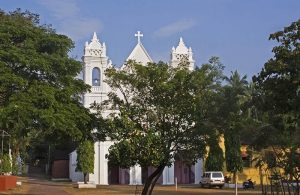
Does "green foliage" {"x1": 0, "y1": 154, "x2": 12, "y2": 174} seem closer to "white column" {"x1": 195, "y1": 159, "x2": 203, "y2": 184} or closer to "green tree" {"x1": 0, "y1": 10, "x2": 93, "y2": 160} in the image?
"green tree" {"x1": 0, "y1": 10, "x2": 93, "y2": 160}

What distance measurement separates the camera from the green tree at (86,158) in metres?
51.4

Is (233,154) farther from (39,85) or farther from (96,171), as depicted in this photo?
(39,85)

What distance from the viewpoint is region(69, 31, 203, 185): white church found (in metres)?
53.0

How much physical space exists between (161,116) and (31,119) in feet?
20.4

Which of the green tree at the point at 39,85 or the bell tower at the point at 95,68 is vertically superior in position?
the bell tower at the point at 95,68

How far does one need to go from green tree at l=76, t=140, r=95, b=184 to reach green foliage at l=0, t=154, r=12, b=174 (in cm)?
1217

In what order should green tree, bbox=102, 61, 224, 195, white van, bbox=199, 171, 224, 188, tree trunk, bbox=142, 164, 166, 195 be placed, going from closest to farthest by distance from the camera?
green tree, bbox=102, 61, 224, 195 < tree trunk, bbox=142, 164, 166, 195 < white van, bbox=199, 171, 224, 188

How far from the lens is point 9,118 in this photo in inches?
960

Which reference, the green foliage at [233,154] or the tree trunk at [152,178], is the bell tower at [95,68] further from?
the tree trunk at [152,178]

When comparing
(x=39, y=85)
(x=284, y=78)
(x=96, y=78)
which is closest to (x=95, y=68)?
(x=96, y=78)

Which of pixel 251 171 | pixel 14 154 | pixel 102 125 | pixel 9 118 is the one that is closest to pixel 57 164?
pixel 14 154

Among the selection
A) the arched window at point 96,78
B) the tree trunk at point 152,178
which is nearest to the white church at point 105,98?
the arched window at point 96,78

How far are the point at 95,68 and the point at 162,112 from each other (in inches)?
1160

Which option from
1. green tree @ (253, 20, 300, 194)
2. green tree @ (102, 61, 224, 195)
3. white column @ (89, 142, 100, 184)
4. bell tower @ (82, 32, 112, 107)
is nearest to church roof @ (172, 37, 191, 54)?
bell tower @ (82, 32, 112, 107)
